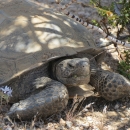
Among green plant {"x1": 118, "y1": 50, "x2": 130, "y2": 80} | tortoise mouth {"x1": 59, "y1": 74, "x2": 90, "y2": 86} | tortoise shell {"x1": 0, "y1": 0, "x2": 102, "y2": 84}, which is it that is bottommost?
green plant {"x1": 118, "y1": 50, "x2": 130, "y2": 80}

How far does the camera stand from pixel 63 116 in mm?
3383

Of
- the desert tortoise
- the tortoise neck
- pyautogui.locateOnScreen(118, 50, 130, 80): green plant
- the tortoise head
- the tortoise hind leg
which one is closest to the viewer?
the tortoise hind leg

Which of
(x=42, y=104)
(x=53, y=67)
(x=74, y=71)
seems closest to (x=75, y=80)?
(x=74, y=71)

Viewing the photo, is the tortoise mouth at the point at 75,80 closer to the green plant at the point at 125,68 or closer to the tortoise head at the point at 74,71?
the tortoise head at the point at 74,71

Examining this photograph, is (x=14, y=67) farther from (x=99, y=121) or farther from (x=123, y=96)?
(x=123, y=96)

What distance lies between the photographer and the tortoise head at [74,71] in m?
3.35

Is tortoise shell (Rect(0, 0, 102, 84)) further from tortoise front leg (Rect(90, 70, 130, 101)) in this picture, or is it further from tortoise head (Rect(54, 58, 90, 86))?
tortoise front leg (Rect(90, 70, 130, 101))

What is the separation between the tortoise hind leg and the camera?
10.2 ft

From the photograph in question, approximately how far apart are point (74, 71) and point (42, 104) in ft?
1.63

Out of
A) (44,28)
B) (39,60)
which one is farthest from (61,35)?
(39,60)

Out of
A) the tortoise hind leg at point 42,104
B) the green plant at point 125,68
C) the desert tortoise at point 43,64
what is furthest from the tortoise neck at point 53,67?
the green plant at point 125,68

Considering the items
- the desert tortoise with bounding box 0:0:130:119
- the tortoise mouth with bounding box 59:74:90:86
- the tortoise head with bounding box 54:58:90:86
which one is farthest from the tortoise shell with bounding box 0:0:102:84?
the tortoise mouth with bounding box 59:74:90:86

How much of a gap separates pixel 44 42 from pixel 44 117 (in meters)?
0.88

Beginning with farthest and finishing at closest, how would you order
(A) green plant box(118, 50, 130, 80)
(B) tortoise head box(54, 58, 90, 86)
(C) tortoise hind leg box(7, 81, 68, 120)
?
(A) green plant box(118, 50, 130, 80) < (B) tortoise head box(54, 58, 90, 86) < (C) tortoise hind leg box(7, 81, 68, 120)
